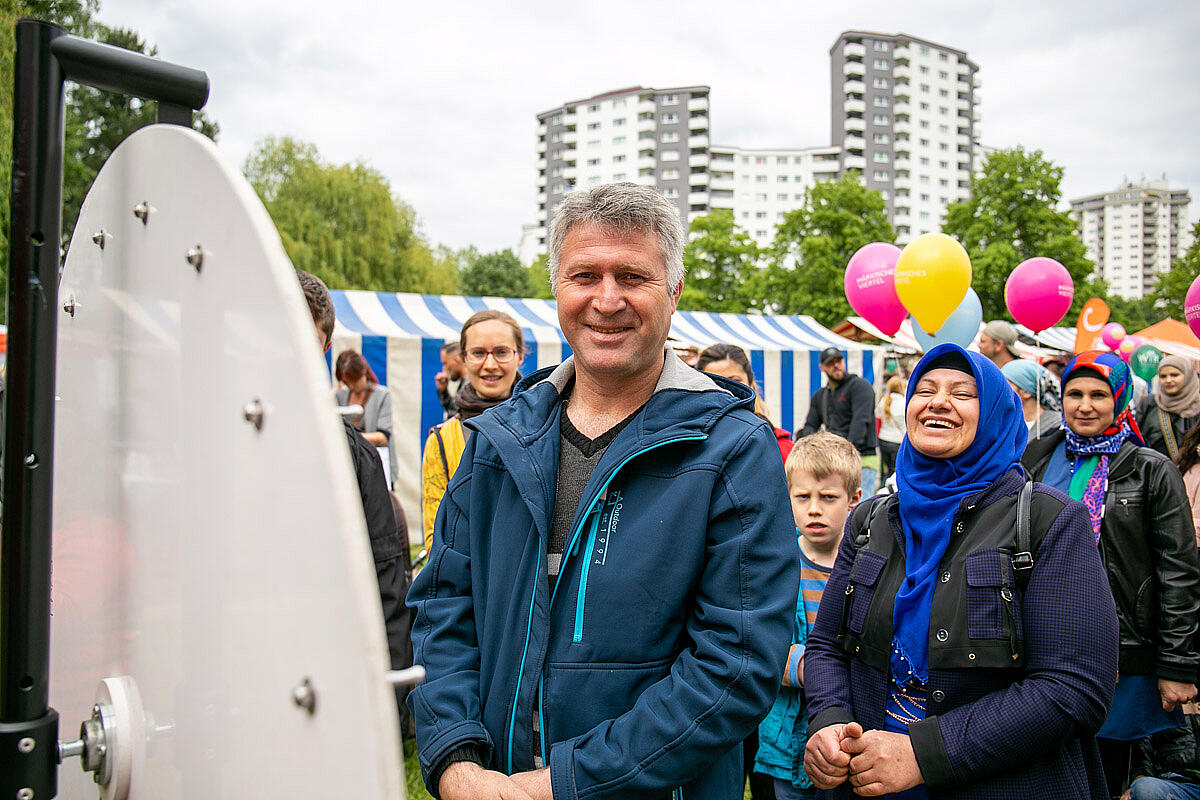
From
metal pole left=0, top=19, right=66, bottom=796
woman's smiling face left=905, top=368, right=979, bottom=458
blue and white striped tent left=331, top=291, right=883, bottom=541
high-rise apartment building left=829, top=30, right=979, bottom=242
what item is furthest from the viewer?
high-rise apartment building left=829, top=30, right=979, bottom=242

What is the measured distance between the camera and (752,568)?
1448 mm

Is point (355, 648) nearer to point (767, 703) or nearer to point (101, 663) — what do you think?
point (101, 663)

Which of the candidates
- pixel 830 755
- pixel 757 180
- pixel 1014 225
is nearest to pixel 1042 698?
pixel 830 755

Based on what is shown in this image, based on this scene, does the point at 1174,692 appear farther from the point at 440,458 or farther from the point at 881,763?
the point at 440,458

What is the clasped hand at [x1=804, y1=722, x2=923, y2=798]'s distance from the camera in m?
1.89

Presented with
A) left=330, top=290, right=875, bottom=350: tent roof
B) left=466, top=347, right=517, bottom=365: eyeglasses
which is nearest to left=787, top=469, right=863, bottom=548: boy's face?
left=466, top=347, right=517, bottom=365: eyeglasses

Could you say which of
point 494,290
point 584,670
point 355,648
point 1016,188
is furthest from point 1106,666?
point 494,290

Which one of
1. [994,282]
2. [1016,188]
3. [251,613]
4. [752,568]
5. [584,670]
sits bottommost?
[584,670]

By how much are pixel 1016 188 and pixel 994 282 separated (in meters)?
4.50

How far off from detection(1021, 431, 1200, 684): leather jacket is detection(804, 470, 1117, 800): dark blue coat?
1.10 meters

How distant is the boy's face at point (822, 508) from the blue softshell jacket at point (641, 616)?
1.58 meters

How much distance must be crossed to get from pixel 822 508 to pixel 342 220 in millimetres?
28723

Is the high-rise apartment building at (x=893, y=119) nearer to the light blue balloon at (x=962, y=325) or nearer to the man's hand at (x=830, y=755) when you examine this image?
the light blue balloon at (x=962, y=325)

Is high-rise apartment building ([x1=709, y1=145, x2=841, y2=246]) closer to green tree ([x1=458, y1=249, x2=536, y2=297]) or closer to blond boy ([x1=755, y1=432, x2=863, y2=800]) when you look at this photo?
green tree ([x1=458, y1=249, x2=536, y2=297])
